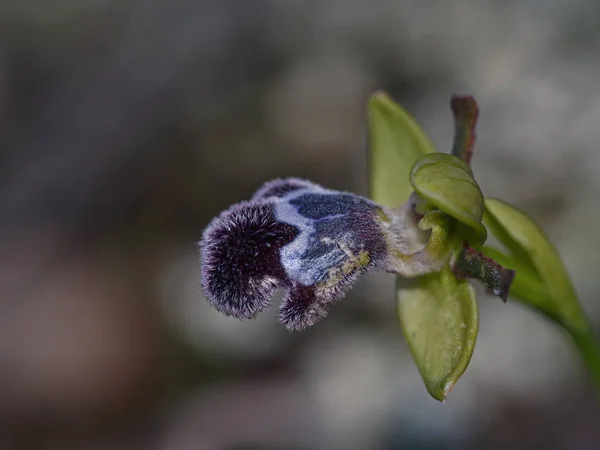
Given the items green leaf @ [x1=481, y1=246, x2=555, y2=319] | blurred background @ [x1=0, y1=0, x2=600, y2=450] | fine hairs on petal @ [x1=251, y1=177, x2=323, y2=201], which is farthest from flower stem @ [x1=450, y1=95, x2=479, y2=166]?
blurred background @ [x1=0, y1=0, x2=600, y2=450]

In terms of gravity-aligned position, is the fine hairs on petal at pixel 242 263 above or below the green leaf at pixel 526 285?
above

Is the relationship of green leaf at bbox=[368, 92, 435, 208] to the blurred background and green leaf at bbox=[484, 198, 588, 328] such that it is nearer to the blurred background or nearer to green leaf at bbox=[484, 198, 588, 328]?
green leaf at bbox=[484, 198, 588, 328]

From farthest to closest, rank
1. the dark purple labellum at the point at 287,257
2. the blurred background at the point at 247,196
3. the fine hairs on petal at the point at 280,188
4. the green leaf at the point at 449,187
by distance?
the blurred background at the point at 247,196 → the fine hairs on petal at the point at 280,188 → the dark purple labellum at the point at 287,257 → the green leaf at the point at 449,187

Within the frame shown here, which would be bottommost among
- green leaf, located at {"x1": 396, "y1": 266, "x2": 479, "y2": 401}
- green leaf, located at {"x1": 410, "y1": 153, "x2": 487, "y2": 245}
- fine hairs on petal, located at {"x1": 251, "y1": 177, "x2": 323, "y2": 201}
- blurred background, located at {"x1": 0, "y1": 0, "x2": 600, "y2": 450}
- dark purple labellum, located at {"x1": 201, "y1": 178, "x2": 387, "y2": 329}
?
blurred background, located at {"x1": 0, "y1": 0, "x2": 600, "y2": 450}

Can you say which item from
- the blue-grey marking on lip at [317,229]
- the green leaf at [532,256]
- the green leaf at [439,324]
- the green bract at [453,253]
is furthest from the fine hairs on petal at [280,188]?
the green leaf at [532,256]

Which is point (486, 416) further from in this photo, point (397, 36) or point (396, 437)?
point (397, 36)

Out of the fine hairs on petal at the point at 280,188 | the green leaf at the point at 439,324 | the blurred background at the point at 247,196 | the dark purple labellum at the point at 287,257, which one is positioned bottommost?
the blurred background at the point at 247,196

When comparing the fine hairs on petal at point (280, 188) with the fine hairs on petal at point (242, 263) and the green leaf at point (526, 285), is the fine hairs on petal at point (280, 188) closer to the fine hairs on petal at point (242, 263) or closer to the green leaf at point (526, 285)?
the fine hairs on petal at point (242, 263)
